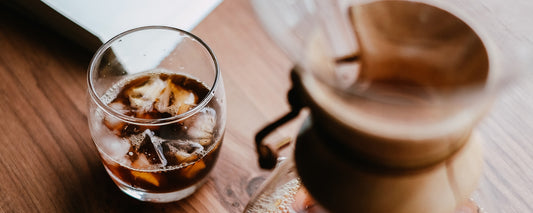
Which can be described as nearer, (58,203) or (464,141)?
(464,141)

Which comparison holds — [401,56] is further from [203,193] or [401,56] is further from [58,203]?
[58,203]

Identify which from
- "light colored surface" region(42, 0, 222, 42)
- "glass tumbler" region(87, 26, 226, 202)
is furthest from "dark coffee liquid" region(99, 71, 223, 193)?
"light colored surface" region(42, 0, 222, 42)

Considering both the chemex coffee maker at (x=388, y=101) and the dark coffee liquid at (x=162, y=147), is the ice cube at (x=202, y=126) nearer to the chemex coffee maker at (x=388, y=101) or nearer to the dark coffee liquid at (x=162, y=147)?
the dark coffee liquid at (x=162, y=147)

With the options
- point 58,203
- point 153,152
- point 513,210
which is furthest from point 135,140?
point 513,210

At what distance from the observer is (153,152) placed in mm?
536

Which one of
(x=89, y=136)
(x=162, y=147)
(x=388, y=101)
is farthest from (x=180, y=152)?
(x=388, y=101)

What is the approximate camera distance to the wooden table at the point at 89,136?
1.94 ft

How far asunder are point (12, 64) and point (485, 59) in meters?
0.62

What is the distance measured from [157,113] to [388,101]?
0.36 metres

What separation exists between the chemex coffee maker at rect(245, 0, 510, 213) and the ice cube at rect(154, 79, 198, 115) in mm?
211

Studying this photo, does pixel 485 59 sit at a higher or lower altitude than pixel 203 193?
higher

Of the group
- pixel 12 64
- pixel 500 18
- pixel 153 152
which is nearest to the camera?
pixel 500 18

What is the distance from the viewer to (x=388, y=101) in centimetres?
26

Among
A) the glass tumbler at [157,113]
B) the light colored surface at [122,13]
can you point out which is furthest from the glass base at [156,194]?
the light colored surface at [122,13]
